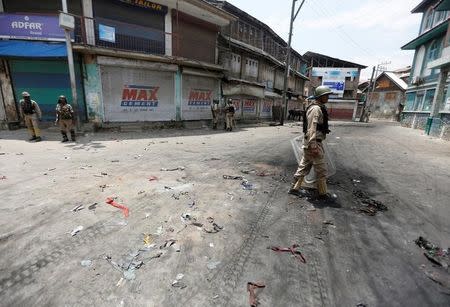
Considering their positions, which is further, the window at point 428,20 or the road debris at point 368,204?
the window at point 428,20

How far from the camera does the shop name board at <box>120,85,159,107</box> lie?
13.7m

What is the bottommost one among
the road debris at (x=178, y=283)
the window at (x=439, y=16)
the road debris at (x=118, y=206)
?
the road debris at (x=118, y=206)

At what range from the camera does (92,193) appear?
4.67 meters

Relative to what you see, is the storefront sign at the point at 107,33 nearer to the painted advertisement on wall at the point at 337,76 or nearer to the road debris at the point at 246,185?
the road debris at the point at 246,185

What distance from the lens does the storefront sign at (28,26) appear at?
36.1 feet

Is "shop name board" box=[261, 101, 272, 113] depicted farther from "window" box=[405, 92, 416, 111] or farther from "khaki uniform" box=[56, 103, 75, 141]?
"khaki uniform" box=[56, 103, 75, 141]

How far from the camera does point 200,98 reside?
1775 cm

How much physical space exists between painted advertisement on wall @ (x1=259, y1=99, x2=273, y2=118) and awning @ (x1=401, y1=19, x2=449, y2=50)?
15.4 meters

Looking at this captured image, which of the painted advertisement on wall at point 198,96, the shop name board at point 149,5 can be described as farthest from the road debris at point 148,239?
the shop name board at point 149,5

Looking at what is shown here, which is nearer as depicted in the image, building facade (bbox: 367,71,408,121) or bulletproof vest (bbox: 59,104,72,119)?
bulletproof vest (bbox: 59,104,72,119)

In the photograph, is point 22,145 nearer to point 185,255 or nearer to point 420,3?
point 185,255

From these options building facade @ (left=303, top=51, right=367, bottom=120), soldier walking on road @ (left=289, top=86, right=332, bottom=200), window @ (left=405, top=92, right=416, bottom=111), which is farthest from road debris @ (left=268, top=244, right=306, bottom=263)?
building facade @ (left=303, top=51, right=367, bottom=120)

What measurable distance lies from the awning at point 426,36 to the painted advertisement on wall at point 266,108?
50.4 feet

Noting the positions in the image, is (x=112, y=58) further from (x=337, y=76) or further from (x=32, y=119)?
(x=337, y=76)
